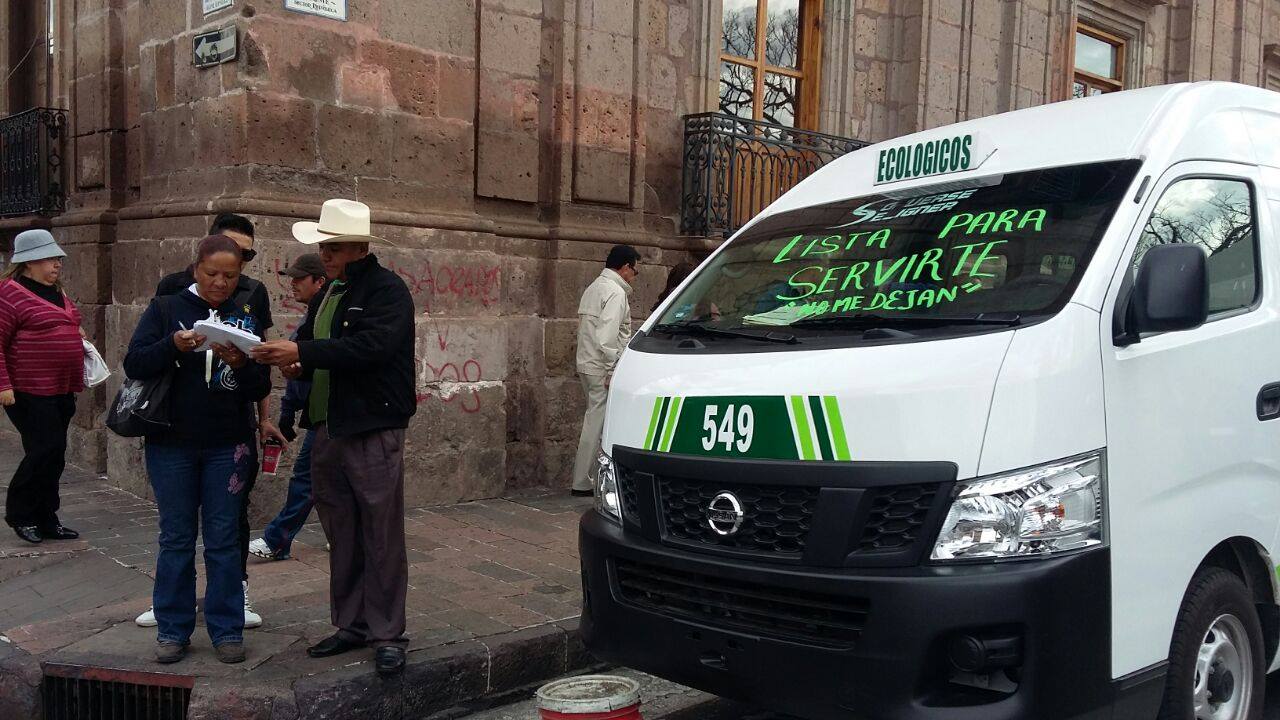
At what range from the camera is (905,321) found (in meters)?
3.45

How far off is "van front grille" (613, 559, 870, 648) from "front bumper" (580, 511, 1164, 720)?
0.02m

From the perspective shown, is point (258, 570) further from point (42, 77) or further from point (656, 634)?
point (42, 77)

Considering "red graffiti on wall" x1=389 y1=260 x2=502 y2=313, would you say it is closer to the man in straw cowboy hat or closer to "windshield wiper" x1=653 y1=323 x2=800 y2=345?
the man in straw cowboy hat

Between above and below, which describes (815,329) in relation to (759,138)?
below

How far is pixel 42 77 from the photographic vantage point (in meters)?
11.0

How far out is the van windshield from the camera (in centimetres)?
338

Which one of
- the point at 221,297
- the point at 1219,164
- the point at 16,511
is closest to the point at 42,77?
the point at 16,511

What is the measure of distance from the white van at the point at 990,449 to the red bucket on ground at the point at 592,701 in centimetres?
13

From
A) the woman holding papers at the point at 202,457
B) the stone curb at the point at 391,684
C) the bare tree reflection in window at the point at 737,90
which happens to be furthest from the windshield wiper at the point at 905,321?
the bare tree reflection in window at the point at 737,90

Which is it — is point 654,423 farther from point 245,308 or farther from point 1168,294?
point 245,308

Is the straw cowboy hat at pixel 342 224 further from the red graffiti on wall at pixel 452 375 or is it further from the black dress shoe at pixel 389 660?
the red graffiti on wall at pixel 452 375

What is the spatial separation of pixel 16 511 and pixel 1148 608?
6.04 metres

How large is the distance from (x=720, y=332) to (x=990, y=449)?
1.19 meters

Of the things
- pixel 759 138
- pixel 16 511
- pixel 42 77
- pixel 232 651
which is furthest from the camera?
pixel 42 77
